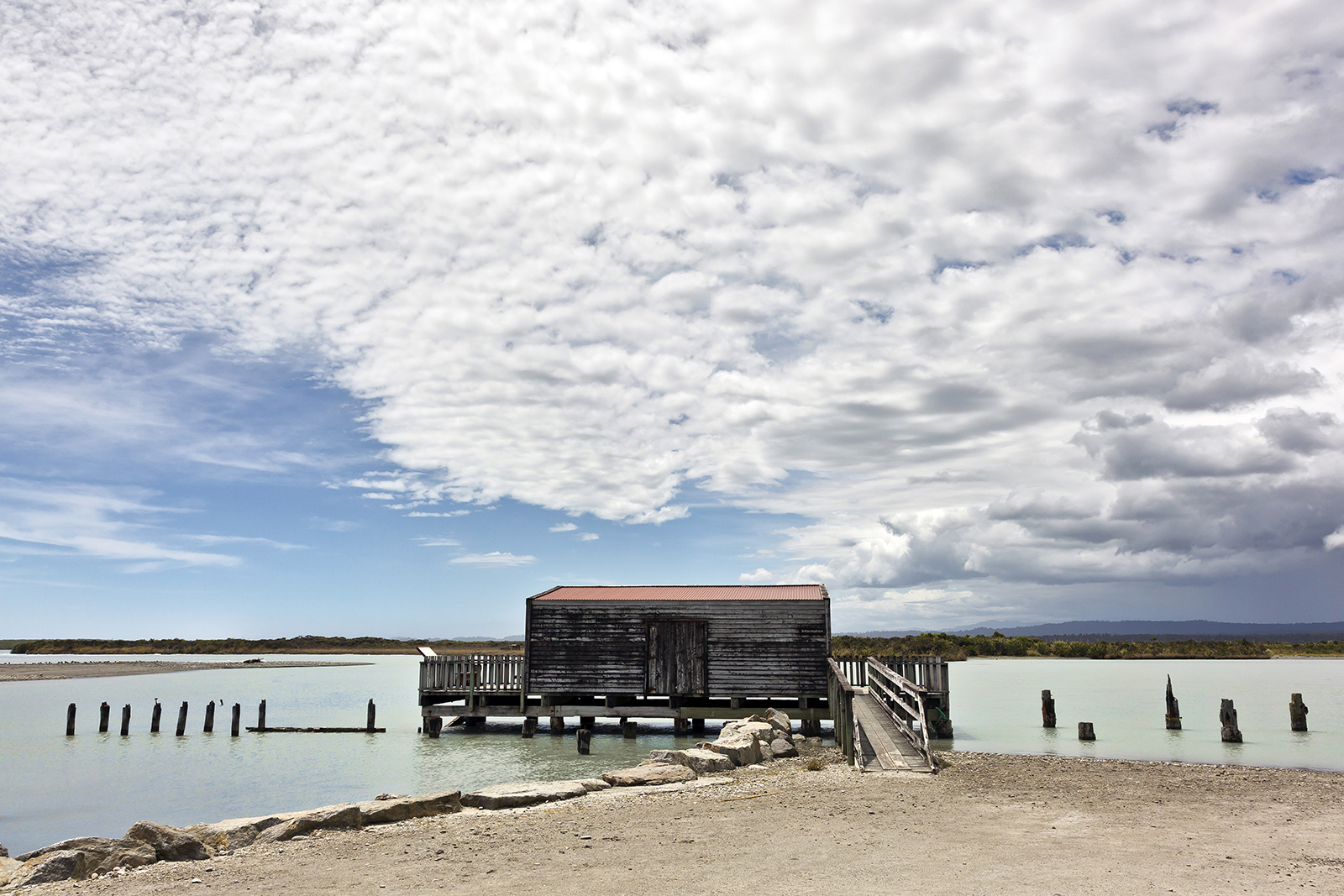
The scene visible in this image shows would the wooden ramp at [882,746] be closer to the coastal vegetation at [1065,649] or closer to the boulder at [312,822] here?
the boulder at [312,822]

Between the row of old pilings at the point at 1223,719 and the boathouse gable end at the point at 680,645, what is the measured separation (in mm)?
7477

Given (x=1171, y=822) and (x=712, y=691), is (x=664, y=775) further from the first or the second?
(x=712, y=691)

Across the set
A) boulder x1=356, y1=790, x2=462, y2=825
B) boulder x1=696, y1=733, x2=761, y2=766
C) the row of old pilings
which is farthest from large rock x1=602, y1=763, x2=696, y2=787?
the row of old pilings

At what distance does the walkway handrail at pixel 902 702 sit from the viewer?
15345 millimetres

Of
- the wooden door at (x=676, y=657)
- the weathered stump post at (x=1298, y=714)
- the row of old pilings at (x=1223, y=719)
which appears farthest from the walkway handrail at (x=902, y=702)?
the weathered stump post at (x=1298, y=714)

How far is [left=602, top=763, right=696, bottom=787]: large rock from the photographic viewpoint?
43.9ft

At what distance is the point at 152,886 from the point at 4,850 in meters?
4.77

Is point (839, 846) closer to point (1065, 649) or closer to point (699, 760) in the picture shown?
point (699, 760)

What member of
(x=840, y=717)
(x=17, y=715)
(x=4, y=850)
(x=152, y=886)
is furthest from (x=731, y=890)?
(x=17, y=715)

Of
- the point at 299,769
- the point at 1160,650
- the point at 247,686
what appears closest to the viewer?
the point at 299,769

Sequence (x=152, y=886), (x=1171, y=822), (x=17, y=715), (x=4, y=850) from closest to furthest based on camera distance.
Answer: (x=152, y=886)
(x=1171, y=822)
(x=4, y=850)
(x=17, y=715)

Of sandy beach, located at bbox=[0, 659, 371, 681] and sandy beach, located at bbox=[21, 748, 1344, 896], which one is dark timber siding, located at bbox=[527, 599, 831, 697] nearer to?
sandy beach, located at bbox=[21, 748, 1344, 896]

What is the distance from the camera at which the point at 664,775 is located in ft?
44.7

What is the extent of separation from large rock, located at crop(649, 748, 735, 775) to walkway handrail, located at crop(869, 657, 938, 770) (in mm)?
3546
